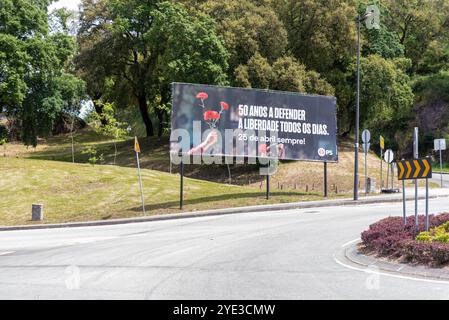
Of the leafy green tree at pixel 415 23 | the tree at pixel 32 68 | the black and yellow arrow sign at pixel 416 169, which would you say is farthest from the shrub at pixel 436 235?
the leafy green tree at pixel 415 23

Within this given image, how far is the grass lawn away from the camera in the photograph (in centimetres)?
2869

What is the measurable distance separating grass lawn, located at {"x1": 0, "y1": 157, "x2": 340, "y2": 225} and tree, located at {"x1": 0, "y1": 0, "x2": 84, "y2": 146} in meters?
12.6

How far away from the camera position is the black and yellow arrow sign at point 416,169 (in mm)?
12883

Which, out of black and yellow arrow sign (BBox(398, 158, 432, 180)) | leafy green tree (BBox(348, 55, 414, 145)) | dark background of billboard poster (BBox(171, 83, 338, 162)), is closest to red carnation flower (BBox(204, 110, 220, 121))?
dark background of billboard poster (BBox(171, 83, 338, 162))

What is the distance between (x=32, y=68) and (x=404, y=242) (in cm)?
4642

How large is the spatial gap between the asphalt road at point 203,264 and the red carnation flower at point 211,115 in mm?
7639

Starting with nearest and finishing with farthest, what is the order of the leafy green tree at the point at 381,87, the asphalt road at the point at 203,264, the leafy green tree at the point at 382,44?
the asphalt road at the point at 203,264
the leafy green tree at the point at 381,87
the leafy green tree at the point at 382,44

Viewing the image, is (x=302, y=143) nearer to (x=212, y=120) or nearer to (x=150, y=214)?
(x=212, y=120)

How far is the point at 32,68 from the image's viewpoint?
172 feet

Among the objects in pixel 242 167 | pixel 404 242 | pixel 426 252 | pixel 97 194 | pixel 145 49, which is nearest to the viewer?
pixel 426 252

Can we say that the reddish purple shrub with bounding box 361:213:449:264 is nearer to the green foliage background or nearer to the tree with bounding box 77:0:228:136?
the green foliage background

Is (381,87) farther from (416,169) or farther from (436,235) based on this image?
(436,235)

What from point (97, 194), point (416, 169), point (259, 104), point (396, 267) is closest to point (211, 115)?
point (259, 104)

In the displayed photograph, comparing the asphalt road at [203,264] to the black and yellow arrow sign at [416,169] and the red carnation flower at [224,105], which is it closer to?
the black and yellow arrow sign at [416,169]
